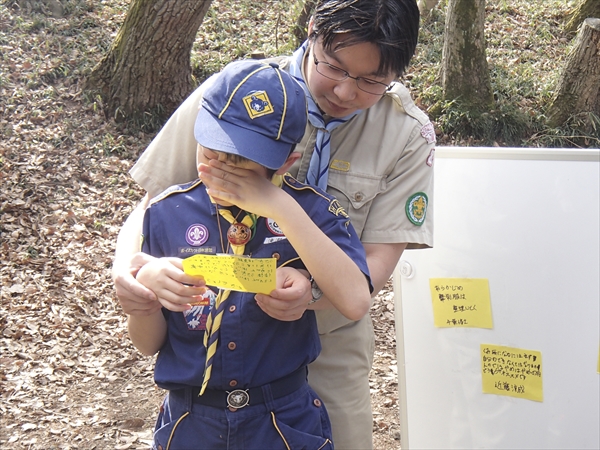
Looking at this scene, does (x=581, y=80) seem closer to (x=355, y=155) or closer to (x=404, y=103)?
(x=404, y=103)

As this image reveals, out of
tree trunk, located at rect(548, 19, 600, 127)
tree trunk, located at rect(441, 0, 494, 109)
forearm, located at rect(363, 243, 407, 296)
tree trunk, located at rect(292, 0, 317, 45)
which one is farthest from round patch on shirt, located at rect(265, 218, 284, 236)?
tree trunk, located at rect(292, 0, 317, 45)

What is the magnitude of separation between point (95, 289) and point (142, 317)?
11.4ft

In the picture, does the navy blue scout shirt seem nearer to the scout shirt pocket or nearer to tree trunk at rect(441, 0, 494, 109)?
the scout shirt pocket

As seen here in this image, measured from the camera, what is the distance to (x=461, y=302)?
264 cm

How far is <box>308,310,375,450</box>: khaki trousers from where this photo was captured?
2139 millimetres

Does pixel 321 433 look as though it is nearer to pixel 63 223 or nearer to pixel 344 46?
pixel 344 46

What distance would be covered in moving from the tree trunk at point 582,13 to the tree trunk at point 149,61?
4.72m

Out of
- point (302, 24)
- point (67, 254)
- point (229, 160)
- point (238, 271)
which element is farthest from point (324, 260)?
point (302, 24)

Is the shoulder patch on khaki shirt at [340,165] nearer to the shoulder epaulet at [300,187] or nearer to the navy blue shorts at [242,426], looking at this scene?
the shoulder epaulet at [300,187]

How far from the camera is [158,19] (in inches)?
245

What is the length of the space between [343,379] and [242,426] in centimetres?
60

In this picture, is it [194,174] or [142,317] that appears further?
[194,174]

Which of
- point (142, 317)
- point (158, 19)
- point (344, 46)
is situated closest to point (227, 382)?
point (142, 317)

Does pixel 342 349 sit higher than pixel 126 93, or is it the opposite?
pixel 126 93
